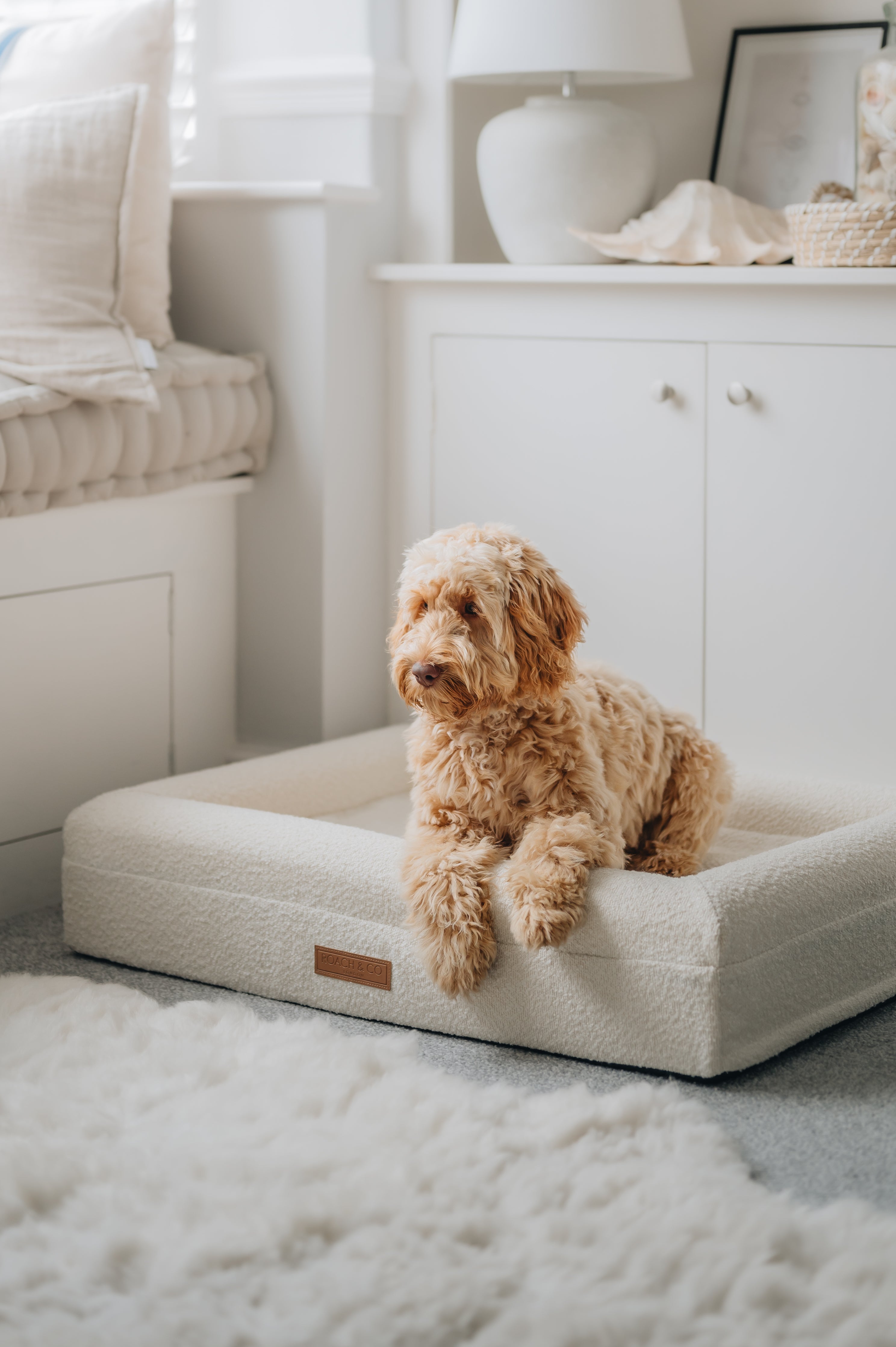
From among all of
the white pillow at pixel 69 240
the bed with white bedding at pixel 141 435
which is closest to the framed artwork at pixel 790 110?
the bed with white bedding at pixel 141 435

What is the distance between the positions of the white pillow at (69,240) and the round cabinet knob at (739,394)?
0.82 metres

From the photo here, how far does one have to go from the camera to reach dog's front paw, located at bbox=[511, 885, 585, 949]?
156 centimetres

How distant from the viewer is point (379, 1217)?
1255 millimetres

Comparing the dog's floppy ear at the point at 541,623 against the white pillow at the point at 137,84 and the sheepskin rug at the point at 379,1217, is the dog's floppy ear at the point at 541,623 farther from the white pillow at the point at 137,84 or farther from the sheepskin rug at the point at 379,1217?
the white pillow at the point at 137,84

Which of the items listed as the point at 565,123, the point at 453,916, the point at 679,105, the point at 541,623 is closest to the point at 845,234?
the point at 565,123

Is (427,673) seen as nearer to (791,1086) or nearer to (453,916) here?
(453,916)

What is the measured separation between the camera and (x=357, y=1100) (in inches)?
57.4

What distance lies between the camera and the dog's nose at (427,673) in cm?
150

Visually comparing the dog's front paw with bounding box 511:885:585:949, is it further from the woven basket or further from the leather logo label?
the woven basket

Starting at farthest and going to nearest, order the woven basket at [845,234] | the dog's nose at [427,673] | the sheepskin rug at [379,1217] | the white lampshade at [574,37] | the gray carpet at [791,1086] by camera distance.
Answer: the white lampshade at [574,37] < the woven basket at [845,234] < the dog's nose at [427,673] < the gray carpet at [791,1086] < the sheepskin rug at [379,1217]

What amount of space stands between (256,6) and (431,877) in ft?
5.16

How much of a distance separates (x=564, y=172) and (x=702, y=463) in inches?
19.0

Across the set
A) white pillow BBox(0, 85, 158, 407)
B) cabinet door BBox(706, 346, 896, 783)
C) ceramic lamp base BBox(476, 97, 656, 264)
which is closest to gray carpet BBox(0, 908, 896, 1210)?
cabinet door BBox(706, 346, 896, 783)

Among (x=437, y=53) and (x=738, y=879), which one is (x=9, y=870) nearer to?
(x=738, y=879)
